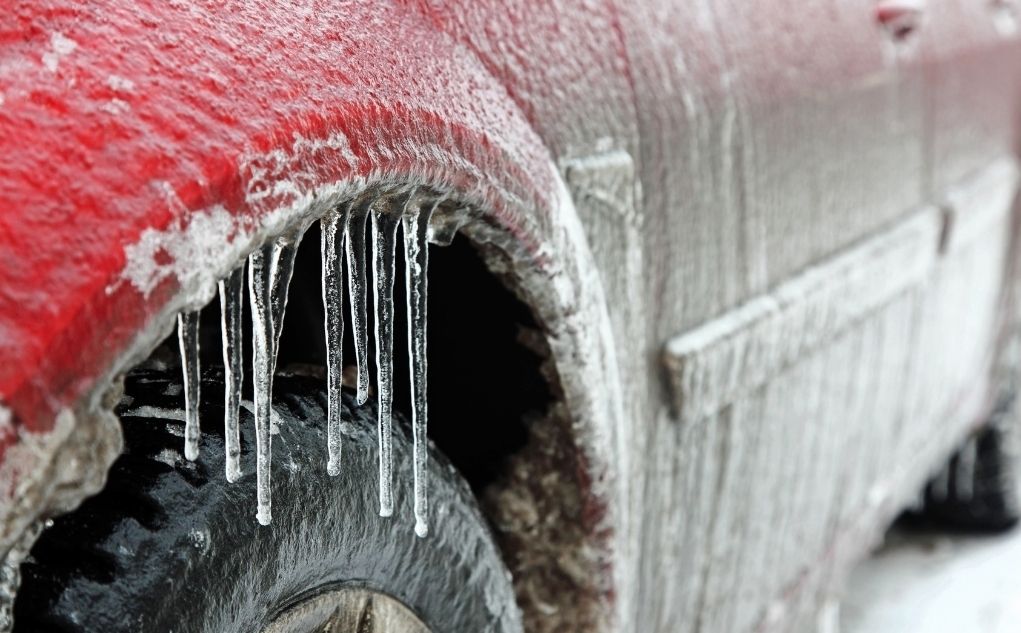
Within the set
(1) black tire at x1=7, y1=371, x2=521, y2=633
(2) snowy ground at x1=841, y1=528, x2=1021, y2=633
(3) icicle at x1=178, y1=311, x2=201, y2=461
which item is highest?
(3) icicle at x1=178, y1=311, x2=201, y2=461

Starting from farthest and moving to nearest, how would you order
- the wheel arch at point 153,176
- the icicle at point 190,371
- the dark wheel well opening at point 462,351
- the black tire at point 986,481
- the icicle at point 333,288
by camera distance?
the black tire at point 986,481 → the dark wheel well opening at point 462,351 → the icicle at point 333,288 → the icicle at point 190,371 → the wheel arch at point 153,176

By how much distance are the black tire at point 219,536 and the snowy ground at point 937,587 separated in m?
2.47

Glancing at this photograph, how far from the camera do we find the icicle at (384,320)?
40.8 inches

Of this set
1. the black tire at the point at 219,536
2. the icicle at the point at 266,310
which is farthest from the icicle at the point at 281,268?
the black tire at the point at 219,536

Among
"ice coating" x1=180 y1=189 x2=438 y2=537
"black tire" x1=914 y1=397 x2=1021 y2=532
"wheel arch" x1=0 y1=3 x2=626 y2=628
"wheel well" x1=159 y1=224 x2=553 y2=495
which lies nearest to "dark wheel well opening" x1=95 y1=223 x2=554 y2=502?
"wheel well" x1=159 y1=224 x2=553 y2=495

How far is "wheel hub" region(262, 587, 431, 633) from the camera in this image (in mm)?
1028

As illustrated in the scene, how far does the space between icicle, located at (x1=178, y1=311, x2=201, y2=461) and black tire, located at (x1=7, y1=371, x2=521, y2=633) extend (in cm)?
6

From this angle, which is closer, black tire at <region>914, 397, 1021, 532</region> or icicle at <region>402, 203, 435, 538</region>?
icicle at <region>402, 203, 435, 538</region>

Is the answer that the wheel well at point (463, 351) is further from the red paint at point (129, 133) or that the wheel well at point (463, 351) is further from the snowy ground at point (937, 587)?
the snowy ground at point (937, 587)


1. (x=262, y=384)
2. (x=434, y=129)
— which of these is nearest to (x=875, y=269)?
(x=434, y=129)

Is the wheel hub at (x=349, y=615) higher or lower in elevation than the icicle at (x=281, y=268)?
lower

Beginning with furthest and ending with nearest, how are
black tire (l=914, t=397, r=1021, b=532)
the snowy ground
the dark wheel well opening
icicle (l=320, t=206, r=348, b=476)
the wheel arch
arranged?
black tire (l=914, t=397, r=1021, b=532), the snowy ground, the dark wheel well opening, icicle (l=320, t=206, r=348, b=476), the wheel arch

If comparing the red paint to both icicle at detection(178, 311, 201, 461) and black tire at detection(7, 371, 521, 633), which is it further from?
black tire at detection(7, 371, 521, 633)

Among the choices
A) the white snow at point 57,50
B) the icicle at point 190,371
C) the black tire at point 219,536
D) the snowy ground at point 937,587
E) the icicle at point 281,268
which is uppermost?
the white snow at point 57,50
